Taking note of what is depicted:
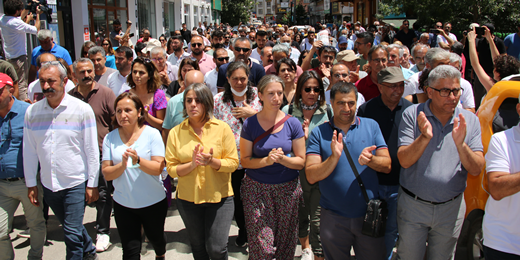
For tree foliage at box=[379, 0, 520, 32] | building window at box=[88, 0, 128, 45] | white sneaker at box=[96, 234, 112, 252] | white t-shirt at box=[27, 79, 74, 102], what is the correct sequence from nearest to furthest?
white sneaker at box=[96, 234, 112, 252] → white t-shirt at box=[27, 79, 74, 102] → tree foliage at box=[379, 0, 520, 32] → building window at box=[88, 0, 128, 45]

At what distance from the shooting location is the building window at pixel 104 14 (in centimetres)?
1552

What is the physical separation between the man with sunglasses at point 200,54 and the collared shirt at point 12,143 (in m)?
3.66

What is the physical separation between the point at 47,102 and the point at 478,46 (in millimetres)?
9187

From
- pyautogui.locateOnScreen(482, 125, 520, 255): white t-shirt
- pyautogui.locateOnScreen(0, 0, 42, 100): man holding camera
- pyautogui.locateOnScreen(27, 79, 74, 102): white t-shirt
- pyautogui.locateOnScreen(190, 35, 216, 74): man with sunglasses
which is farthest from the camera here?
pyautogui.locateOnScreen(0, 0, 42, 100): man holding camera

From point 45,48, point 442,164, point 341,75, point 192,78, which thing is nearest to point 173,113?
point 192,78

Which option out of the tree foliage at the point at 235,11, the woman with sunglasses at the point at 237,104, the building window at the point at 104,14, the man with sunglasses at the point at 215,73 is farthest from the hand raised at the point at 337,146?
the tree foliage at the point at 235,11

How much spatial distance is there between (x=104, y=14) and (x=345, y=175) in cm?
1659

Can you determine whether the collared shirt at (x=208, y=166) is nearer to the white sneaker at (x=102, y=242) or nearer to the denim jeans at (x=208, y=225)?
the denim jeans at (x=208, y=225)

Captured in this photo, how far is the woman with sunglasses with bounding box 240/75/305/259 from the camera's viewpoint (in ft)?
10.9

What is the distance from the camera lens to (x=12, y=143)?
3631 mm

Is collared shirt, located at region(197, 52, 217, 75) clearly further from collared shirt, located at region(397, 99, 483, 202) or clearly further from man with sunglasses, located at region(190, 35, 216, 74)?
collared shirt, located at region(397, 99, 483, 202)

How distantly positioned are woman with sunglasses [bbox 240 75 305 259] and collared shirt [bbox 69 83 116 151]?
1914 mm

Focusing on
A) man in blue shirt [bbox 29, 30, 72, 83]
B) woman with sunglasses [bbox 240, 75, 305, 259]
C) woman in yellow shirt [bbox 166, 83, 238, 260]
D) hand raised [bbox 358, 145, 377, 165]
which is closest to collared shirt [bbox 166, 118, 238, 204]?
woman in yellow shirt [bbox 166, 83, 238, 260]

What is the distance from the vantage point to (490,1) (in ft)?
43.5
